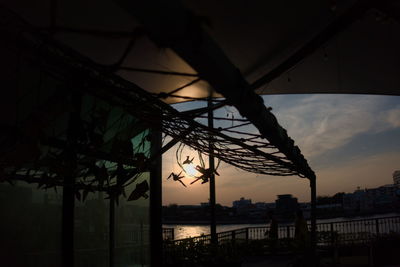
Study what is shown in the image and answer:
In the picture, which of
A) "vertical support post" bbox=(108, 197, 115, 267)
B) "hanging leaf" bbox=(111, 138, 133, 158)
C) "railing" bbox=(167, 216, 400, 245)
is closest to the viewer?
"hanging leaf" bbox=(111, 138, 133, 158)

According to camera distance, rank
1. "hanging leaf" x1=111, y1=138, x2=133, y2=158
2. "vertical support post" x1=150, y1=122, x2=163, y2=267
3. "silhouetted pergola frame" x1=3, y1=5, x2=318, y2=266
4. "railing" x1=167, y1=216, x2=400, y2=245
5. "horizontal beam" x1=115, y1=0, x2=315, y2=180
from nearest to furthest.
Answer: "horizontal beam" x1=115, y1=0, x2=315, y2=180
"silhouetted pergola frame" x1=3, y1=5, x2=318, y2=266
"hanging leaf" x1=111, y1=138, x2=133, y2=158
"vertical support post" x1=150, y1=122, x2=163, y2=267
"railing" x1=167, y1=216, x2=400, y2=245

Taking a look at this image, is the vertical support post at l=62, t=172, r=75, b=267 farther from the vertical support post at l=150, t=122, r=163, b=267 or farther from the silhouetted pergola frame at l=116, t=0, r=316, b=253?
the silhouetted pergola frame at l=116, t=0, r=316, b=253

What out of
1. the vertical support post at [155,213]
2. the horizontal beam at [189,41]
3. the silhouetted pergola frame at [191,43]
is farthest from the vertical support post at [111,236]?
the horizontal beam at [189,41]

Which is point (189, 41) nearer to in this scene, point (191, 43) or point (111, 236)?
point (191, 43)

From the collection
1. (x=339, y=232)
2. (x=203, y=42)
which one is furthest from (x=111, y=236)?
(x=339, y=232)

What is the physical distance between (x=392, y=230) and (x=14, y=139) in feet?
41.7

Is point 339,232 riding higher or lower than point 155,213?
lower

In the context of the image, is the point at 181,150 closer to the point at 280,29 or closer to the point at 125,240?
the point at 280,29

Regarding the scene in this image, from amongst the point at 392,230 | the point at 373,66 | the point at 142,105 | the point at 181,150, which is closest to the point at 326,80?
the point at 373,66

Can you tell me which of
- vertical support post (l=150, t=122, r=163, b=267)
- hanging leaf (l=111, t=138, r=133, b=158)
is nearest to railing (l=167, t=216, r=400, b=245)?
vertical support post (l=150, t=122, r=163, b=267)

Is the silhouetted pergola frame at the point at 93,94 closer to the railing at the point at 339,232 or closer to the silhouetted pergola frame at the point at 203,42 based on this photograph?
the silhouetted pergola frame at the point at 203,42

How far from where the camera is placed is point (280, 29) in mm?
2963

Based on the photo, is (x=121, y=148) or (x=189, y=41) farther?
(x=121, y=148)

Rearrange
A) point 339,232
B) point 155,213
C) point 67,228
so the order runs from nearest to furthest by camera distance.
A: point 67,228, point 155,213, point 339,232
